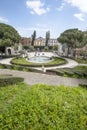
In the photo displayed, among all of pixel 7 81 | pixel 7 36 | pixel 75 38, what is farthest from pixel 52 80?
pixel 75 38

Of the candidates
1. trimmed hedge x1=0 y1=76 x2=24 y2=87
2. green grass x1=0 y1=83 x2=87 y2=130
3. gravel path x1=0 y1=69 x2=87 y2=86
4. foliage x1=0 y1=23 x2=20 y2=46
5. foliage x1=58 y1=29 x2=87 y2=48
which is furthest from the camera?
foliage x1=58 y1=29 x2=87 y2=48

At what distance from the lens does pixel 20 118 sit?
22.8 ft

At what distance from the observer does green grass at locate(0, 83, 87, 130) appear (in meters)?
6.84

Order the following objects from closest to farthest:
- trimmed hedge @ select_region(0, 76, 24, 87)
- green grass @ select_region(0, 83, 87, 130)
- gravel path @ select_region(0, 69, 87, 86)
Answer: green grass @ select_region(0, 83, 87, 130) < trimmed hedge @ select_region(0, 76, 24, 87) < gravel path @ select_region(0, 69, 87, 86)

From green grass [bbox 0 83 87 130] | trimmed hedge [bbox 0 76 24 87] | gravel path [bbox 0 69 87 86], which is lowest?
gravel path [bbox 0 69 87 86]

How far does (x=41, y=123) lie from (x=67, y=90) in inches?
138

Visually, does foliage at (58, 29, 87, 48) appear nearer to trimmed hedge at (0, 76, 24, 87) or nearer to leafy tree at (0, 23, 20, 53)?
leafy tree at (0, 23, 20, 53)

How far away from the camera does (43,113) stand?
7301 millimetres

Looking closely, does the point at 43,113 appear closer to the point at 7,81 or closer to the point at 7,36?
the point at 7,81

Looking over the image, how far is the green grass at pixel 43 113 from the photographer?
6844 millimetres

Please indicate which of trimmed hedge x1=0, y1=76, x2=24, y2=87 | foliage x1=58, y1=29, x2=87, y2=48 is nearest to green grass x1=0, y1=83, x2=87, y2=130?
trimmed hedge x1=0, y1=76, x2=24, y2=87

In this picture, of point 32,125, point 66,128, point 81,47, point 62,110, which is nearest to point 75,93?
point 62,110

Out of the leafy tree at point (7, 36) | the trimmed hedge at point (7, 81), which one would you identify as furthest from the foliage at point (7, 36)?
the trimmed hedge at point (7, 81)

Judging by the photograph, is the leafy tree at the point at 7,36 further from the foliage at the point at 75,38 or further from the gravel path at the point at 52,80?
the gravel path at the point at 52,80
